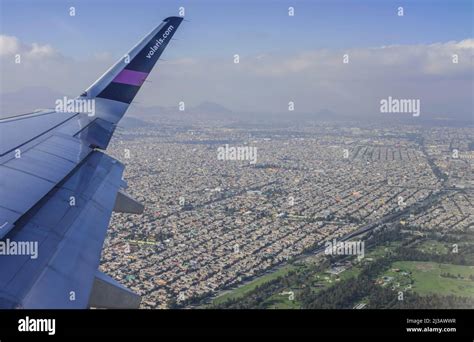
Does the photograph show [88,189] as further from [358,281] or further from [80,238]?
[358,281]

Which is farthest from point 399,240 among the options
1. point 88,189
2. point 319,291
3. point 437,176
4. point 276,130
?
point 276,130

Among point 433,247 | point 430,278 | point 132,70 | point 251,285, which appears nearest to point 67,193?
point 132,70

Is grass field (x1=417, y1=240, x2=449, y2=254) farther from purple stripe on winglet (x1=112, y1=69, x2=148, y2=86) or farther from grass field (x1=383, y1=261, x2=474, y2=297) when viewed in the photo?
purple stripe on winglet (x1=112, y1=69, x2=148, y2=86)

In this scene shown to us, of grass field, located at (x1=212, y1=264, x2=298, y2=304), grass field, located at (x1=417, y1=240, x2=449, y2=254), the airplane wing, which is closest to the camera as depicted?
the airplane wing

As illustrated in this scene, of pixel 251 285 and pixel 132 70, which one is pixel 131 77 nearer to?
pixel 132 70

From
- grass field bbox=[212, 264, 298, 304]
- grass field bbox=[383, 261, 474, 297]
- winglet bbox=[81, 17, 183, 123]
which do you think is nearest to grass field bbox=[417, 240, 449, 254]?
grass field bbox=[383, 261, 474, 297]

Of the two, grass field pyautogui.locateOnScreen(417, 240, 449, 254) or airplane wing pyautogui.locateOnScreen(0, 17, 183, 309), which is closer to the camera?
airplane wing pyautogui.locateOnScreen(0, 17, 183, 309)
